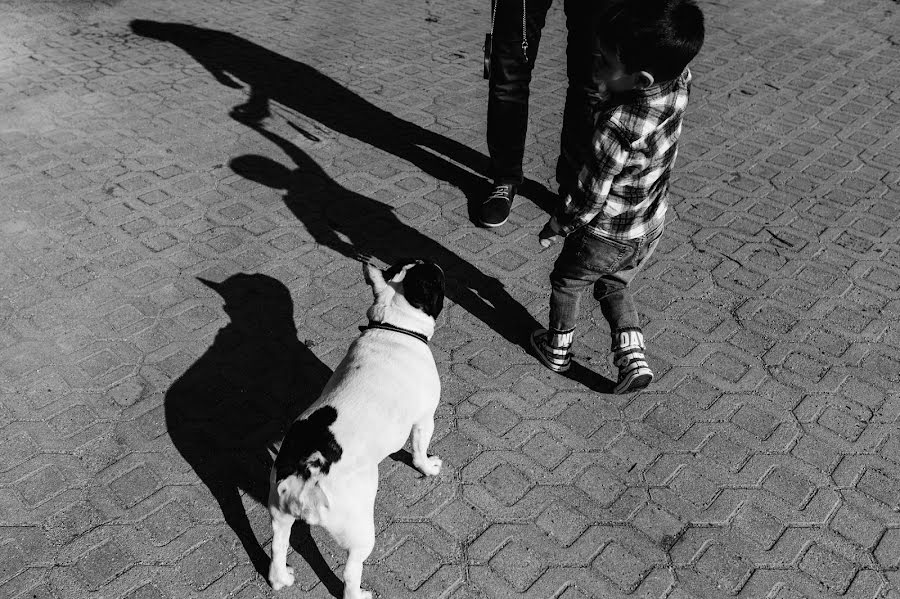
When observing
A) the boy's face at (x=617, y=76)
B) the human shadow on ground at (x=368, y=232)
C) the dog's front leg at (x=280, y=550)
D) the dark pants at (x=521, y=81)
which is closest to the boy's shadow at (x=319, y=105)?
the dark pants at (x=521, y=81)

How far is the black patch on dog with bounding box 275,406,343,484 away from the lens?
292 cm

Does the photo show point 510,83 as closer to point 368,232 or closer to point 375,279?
point 368,232

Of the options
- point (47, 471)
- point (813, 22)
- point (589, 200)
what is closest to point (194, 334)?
point (47, 471)

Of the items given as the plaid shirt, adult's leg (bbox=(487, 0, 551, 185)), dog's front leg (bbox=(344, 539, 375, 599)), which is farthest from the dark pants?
dog's front leg (bbox=(344, 539, 375, 599))

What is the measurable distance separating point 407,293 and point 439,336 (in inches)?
49.5

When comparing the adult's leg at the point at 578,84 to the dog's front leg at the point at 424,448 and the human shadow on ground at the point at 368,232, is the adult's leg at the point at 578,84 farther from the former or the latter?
the dog's front leg at the point at 424,448

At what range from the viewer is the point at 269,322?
483 cm

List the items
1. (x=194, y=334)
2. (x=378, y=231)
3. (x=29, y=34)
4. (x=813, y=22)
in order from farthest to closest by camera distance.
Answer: (x=813, y=22), (x=29, y=34), (x=378, y=231), (x=194, y=334)

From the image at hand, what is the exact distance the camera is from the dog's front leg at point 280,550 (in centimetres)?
302

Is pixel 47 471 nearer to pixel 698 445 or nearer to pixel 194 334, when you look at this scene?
pixel 194 334

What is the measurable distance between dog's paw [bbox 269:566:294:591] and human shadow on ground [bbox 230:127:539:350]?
203cm

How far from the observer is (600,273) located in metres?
4.08

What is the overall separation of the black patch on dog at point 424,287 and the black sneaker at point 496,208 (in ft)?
7.12

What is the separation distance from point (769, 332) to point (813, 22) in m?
6.70
